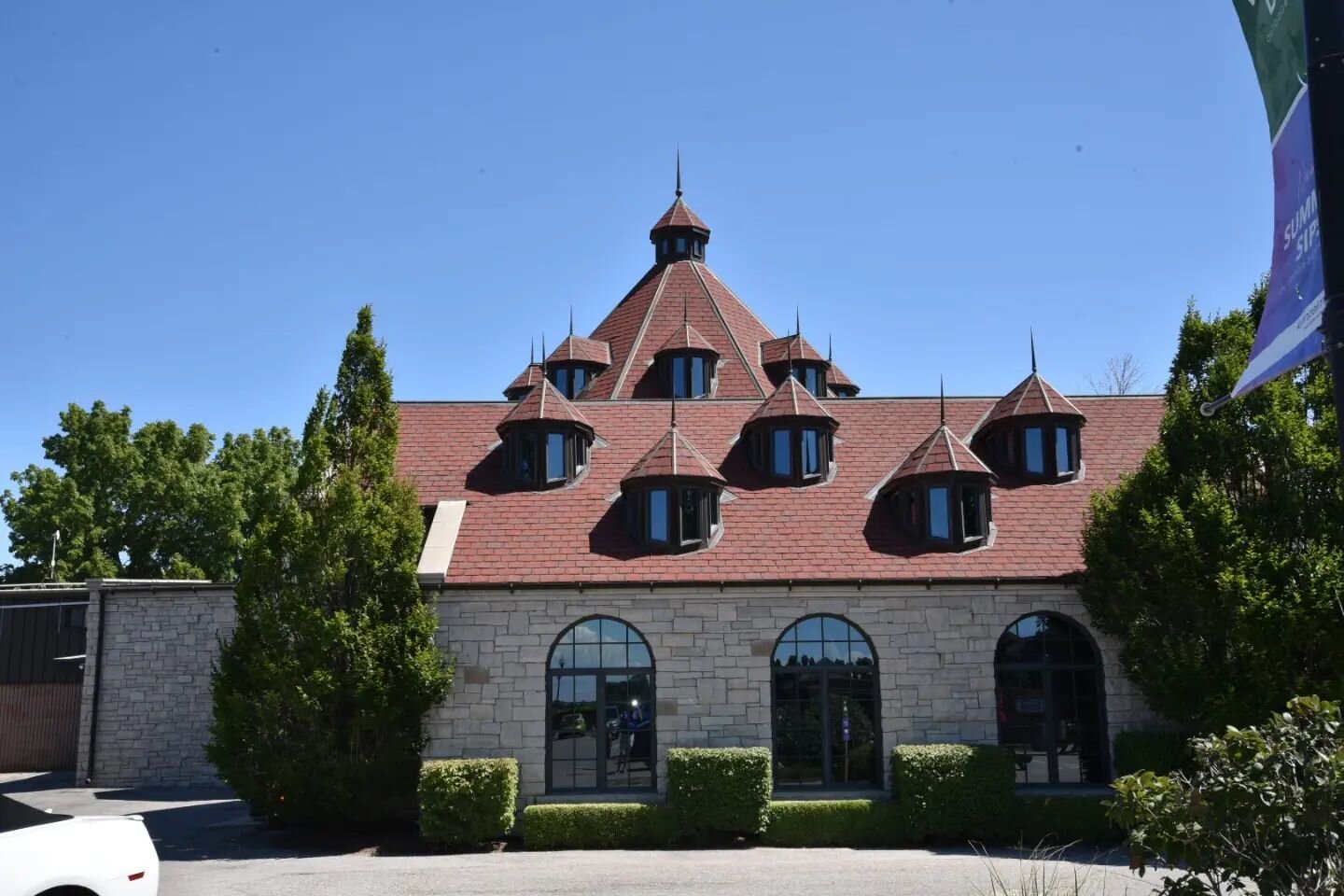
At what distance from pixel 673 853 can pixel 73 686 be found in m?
19.2

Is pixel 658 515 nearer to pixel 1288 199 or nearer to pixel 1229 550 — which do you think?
pixel 1229 550

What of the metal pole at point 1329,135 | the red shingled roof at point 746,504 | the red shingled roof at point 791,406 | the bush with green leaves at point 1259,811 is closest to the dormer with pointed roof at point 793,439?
the red shingled roof at point 791,406

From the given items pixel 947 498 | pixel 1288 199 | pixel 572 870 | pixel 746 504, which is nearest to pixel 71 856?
pixel 572 870

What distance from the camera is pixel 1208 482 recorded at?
15.8m

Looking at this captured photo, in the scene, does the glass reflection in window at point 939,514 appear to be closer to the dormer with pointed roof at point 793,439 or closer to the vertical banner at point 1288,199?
the dormer with pointed roof at point 793,439

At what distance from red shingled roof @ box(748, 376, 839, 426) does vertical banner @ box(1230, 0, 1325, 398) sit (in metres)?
14.1

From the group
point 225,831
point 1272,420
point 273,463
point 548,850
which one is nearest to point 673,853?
point 548,850

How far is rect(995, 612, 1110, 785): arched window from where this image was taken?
17.2m

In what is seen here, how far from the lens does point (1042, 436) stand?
2075 cm

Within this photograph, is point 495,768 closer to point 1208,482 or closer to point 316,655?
point 316,655

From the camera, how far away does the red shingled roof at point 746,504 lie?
1770cm

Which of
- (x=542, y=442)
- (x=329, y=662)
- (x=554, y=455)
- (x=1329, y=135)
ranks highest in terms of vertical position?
(x=542, y=442)

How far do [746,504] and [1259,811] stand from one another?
13.2 m

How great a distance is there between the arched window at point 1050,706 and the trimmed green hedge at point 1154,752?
0.68 metres
